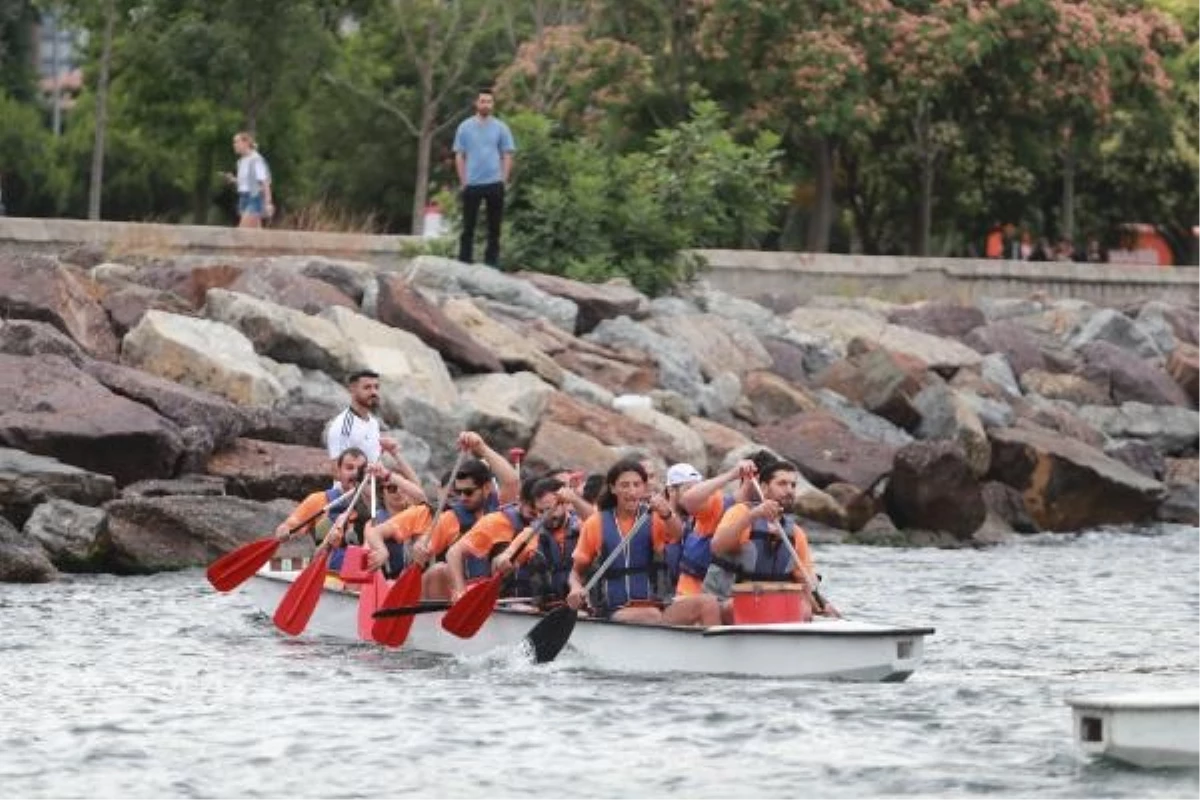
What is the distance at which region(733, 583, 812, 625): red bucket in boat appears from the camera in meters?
21.1

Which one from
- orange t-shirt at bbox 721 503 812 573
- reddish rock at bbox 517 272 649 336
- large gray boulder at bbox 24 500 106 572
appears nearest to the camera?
orange t-shirt at bbox 721 503 812 573

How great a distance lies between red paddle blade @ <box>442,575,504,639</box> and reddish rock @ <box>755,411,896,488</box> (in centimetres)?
1310

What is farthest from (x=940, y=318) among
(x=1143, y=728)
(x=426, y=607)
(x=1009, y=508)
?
(x=1143, y=728)

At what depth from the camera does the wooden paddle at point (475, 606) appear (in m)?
21.9

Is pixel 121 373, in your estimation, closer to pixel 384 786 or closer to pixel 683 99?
pixel 384 786

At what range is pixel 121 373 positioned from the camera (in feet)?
102

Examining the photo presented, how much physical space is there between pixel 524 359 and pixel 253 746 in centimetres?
1693

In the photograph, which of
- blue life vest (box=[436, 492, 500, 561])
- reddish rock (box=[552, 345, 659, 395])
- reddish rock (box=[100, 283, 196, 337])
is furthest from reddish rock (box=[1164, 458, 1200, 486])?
blue life vest (box=[436, 492, 500, 561])

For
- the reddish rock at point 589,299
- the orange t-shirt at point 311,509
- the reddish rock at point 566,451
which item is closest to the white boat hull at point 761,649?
the orange t-shirt at point 311,509

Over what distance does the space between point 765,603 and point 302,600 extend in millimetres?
4240

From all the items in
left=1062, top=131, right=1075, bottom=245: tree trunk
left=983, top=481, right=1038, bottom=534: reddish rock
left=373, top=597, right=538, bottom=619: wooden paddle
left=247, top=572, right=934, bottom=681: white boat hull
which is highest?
left=1062, top=131, right=1075, bottom=245: tree trunk

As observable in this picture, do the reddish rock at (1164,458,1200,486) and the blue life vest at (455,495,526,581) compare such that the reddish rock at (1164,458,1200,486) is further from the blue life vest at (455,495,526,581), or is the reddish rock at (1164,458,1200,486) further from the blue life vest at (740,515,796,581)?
the blue life vest at (740,515,796,581)

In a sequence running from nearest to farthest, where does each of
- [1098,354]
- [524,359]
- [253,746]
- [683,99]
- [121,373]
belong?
[253,746], [121,373], [524,359], [1098,354], [683,99]

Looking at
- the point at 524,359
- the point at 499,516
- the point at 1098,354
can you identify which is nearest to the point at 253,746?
the point at 499,516
